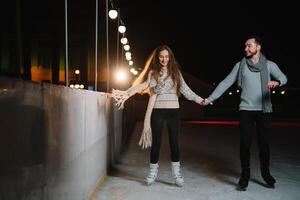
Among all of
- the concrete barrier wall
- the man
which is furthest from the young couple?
the concrete barrier wall

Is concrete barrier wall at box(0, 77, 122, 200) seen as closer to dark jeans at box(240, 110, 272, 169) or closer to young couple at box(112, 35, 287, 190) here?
young couple at box(112, 35, 287, 190)

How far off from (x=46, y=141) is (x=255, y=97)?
3.30 metres

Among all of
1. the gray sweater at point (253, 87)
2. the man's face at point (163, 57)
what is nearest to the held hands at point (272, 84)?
the gray sweater at point (253, 87)

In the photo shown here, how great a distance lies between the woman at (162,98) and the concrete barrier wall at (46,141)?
838 mm

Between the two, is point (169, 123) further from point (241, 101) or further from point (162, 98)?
point (241, 101)

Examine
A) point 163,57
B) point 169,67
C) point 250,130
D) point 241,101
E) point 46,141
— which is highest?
point 163,57

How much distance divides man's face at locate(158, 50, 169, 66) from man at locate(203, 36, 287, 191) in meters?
0.97

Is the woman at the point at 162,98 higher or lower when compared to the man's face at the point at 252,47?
lower

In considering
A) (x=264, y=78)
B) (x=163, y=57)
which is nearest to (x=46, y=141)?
(x=163, y=57)

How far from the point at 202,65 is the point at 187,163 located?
45295mm

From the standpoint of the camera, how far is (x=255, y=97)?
17.3ft

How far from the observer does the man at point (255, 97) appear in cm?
524

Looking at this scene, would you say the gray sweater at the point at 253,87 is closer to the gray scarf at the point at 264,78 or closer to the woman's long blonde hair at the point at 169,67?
the gray scarf at the point at 264,78

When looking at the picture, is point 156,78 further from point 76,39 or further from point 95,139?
point 76,39
